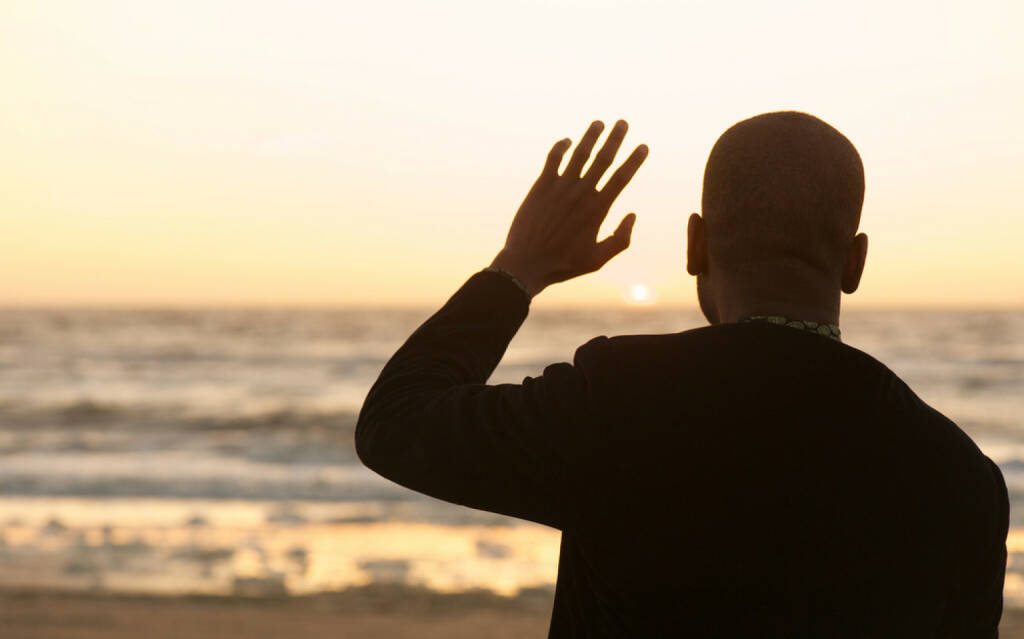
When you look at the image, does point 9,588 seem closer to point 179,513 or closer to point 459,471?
point 179,513

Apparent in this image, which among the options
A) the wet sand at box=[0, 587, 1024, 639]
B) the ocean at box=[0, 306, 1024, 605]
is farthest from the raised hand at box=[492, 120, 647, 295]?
the ocean at box=[0, 306, 1024, 605]

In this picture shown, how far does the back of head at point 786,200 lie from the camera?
1331 millimetres

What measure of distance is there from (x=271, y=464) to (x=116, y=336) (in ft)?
144

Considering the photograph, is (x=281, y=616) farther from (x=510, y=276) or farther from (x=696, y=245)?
(x=696, y=245)

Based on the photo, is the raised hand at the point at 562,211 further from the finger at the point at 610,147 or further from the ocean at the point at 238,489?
the ocean at the point at 238,489

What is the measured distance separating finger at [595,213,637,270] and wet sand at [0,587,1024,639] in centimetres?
522

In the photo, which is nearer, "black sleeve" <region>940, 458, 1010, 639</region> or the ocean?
"black sleeve" <region>940, 458, 1010, 639</region>

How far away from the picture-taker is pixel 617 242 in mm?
1622

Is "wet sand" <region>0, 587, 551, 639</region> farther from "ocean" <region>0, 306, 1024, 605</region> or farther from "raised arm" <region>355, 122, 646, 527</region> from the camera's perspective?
"raised arm" <region>355, 122, 646, 527</region>

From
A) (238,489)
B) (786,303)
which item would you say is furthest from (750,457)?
(238,489)

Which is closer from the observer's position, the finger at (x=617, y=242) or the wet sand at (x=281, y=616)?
the finger at (x=617, y=242)

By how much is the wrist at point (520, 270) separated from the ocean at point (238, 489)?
6173mm

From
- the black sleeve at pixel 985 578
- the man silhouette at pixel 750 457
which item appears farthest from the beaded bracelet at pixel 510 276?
the black sleeve at pixel 985 578

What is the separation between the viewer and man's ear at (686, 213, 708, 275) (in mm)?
1428
